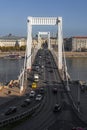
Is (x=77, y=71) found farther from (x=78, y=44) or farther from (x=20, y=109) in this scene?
(x=78, y=44)

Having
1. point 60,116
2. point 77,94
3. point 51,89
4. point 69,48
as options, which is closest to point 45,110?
point 60,116

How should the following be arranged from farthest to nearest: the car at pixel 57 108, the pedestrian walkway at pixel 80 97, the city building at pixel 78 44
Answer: the city building at pixel 78 44 < the pedestrian walkway at pixel 80 97 < the car at pixel 57 108

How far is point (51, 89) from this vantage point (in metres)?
19.0

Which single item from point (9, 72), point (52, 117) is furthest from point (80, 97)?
point (9, 72)

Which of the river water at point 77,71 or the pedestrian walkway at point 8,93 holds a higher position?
the pedestrian walkway at point 8,93

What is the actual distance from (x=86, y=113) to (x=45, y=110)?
1429 mm

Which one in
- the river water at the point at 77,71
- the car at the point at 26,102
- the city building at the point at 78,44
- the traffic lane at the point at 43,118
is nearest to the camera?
the traffic lane at the point at 43,118

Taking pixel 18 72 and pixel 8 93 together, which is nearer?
pixel 8 93

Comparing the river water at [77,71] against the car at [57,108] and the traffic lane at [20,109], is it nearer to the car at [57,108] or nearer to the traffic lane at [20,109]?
the traffic lane at [20,109]

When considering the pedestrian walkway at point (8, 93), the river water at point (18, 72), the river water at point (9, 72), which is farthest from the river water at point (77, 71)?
the pedestrian walkway at point (8, 93)

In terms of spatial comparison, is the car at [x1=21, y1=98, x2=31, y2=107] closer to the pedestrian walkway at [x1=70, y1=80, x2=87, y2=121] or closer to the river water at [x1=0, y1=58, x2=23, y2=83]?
the pedestrian walkway at [x1=70, y1=80, x2=87, y2=121]

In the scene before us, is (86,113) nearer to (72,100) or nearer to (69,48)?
(72,100)

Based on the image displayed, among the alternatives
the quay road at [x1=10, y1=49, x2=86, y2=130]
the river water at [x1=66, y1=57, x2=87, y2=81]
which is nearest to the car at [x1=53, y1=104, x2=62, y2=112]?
the quay road at [x1=10, y1=49, x2=86, y2=130]

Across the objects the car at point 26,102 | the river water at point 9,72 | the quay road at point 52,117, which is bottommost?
the river water at point 9,72
